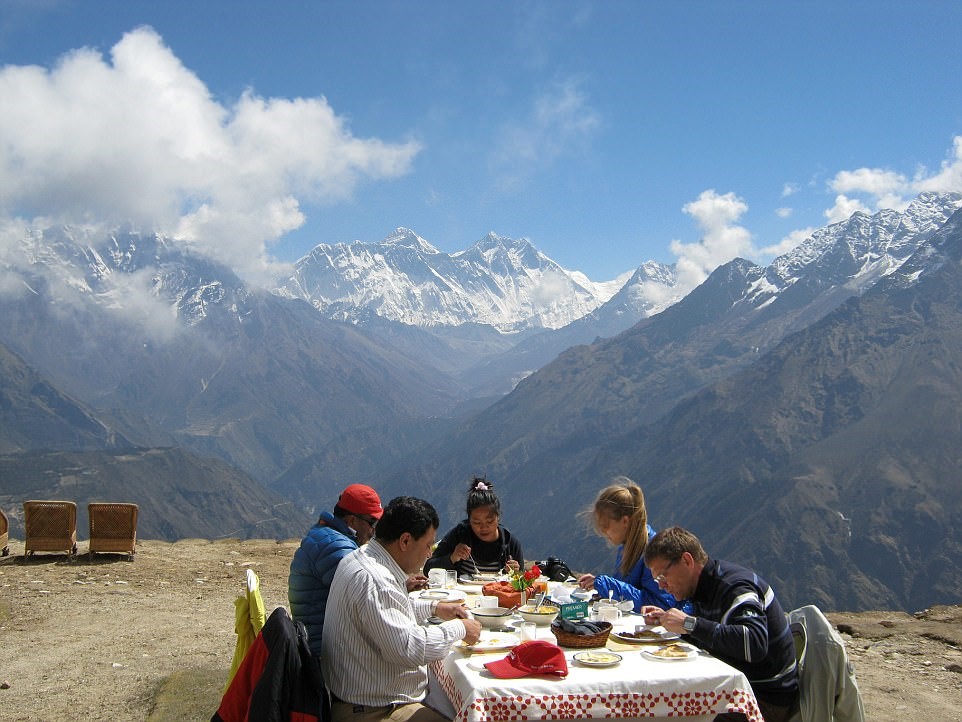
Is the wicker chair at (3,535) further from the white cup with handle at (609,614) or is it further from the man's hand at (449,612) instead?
the white cup with handle at (609,614)

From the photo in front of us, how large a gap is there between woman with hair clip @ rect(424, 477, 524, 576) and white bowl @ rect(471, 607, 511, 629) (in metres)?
2.85

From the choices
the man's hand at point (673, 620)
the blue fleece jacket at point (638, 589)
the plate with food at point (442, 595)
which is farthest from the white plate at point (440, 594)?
the man's hand at point (673, 620)

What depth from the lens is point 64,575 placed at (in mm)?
17312

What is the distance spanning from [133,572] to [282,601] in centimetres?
433

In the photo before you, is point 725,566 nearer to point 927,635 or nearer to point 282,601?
point 927,635

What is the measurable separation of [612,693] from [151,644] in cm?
951

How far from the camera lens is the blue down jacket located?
6.19 meters

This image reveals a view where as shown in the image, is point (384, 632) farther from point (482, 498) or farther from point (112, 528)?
point (112, 528)

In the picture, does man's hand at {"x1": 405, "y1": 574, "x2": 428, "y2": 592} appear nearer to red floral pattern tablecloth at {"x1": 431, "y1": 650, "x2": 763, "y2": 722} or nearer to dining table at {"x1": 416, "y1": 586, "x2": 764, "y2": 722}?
dining table at {"x1": 416, "y1": 586, "x2": 764, "y2": 722}

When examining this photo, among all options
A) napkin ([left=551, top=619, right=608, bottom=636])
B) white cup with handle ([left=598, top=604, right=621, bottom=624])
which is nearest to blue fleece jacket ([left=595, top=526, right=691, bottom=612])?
white cup with handle ([left=598, top=604, right=621, bottom=624])

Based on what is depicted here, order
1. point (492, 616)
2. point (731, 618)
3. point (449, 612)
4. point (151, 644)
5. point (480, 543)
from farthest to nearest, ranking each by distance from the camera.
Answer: point (151, 644)
point (480, 543)
point (492, 616)
point (449, 612)
point (731, 618)

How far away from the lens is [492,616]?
6.16m

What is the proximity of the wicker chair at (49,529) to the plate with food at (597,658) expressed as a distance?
56.1ft

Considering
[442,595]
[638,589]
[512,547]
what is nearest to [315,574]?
[442,595]
